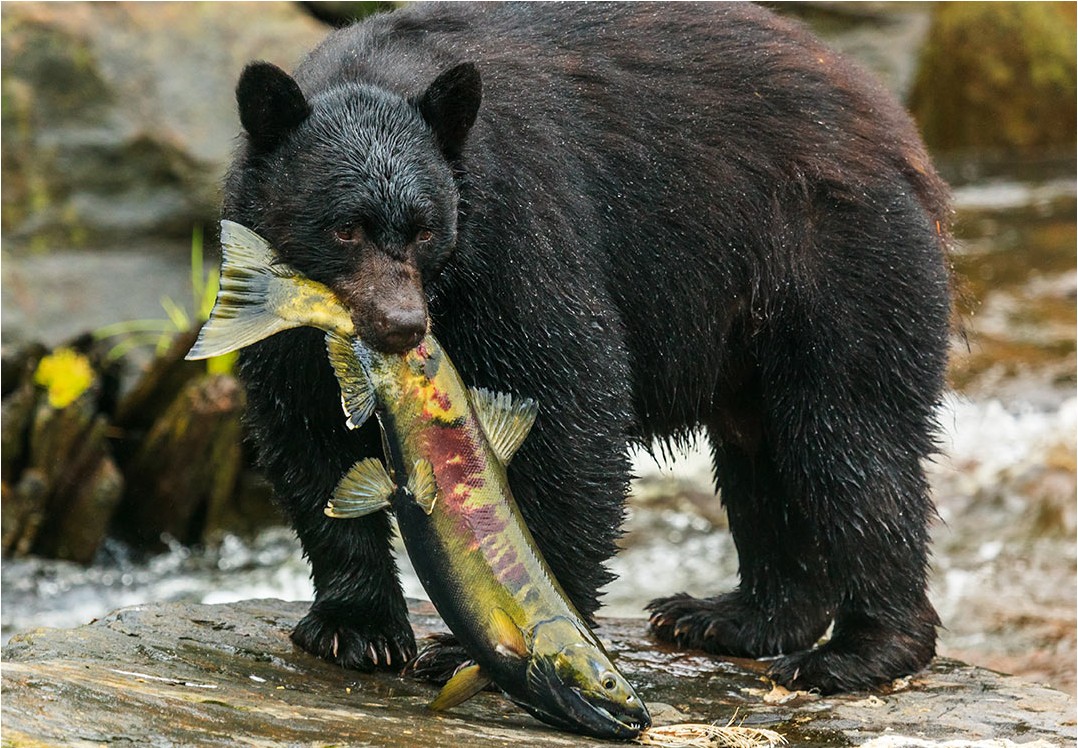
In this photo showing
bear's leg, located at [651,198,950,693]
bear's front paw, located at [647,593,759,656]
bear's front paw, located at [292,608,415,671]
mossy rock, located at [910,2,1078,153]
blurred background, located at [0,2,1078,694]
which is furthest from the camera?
mossy rock, located at [910,2,1078,153]

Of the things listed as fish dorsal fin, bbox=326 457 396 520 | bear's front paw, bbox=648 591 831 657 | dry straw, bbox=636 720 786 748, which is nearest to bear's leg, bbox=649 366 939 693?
bear's front paw, bbox=648 591 831 657

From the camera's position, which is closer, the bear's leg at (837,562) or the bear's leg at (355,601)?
the bear's leg at (355,601)

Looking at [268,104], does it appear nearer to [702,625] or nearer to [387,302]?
[387,302]

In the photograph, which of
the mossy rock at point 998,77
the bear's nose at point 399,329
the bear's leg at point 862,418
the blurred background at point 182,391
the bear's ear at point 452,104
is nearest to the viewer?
the bear's nose at point 399,329

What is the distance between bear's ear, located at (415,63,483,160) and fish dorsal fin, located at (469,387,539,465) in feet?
2.85

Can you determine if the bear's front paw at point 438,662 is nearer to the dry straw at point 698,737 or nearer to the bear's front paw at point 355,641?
the bear's front paw at point 355,641

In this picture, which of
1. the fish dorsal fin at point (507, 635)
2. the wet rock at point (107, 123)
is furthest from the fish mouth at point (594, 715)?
the wet rock at point (107, 123)

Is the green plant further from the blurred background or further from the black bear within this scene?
the black bear

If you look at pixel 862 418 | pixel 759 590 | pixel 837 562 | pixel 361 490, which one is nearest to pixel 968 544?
pixel 759 590

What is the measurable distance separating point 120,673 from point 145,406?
6.09 metres

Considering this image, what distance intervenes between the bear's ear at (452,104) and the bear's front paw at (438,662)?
1.79 meters

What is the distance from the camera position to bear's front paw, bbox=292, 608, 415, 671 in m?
5.41

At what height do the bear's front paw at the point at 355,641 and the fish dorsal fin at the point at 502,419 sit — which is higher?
the fish dorsal fin at the point at 502,419

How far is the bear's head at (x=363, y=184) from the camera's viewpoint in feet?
14.6
